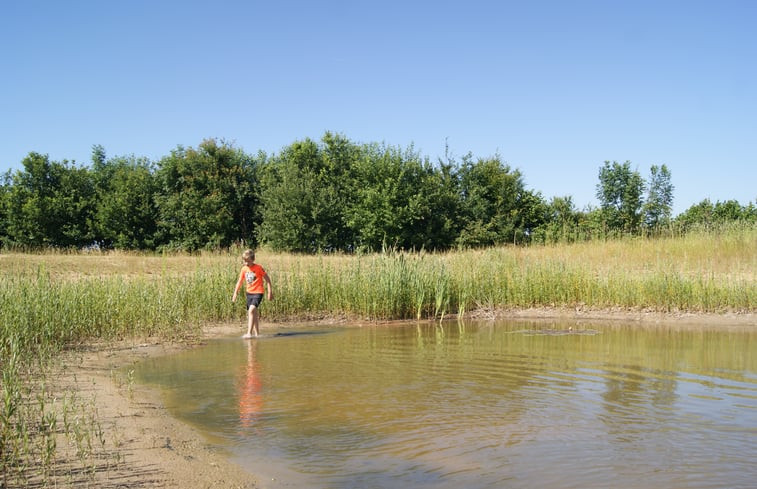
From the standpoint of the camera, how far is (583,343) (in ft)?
40.8

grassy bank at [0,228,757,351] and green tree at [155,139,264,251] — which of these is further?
green tree at [155,139,264,251]

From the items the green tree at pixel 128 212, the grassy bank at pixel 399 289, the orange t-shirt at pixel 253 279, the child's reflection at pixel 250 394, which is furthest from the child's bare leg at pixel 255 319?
the green tree at pixel 128 212

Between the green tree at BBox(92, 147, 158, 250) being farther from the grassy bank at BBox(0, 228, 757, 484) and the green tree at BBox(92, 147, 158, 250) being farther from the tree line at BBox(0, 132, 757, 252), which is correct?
the grassy bank at BBox(0, 228, 757, 484)

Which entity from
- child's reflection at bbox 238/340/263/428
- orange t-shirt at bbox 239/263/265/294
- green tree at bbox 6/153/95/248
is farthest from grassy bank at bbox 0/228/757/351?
green tree at bbox 6/153/95/248

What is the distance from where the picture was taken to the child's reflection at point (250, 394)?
7020 millimetres

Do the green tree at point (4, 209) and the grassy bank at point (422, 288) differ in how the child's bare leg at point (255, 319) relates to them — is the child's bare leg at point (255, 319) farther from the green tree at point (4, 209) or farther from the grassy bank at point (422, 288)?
the green tree at point (4, 209)

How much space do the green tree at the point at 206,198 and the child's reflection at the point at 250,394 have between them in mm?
31858

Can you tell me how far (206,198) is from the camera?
4231cm

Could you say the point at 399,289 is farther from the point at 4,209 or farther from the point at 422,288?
the point at 4,209

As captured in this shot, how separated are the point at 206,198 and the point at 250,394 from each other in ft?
118

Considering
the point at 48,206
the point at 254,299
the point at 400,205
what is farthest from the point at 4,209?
the point at 254,299

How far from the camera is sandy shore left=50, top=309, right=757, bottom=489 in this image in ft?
16.0

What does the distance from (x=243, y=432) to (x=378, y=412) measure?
1.59 metres

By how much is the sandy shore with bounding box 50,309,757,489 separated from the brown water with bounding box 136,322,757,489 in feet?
0.93
